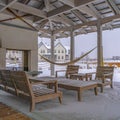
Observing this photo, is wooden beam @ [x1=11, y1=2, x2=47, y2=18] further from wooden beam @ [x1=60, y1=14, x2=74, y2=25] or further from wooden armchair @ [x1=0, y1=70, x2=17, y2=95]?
wooden armchair @ [x1=0, y1=70, x2=17, y2=95]

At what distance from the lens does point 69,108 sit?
10.3ft

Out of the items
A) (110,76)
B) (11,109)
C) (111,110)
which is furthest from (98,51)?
(11,109)

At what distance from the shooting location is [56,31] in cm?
854

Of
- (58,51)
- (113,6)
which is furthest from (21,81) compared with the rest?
(58,51)

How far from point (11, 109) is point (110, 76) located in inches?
128

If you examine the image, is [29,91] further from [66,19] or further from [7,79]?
[66,19]

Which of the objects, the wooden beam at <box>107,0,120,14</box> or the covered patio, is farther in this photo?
the wooden beam at <box>107,0,120,14</box>

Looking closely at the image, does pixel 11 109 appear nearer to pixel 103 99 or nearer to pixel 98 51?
pixel 103 99

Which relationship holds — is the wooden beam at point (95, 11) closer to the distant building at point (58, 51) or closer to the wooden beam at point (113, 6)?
the wooden beam at point (113, 6)

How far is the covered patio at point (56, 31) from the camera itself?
9.67ft

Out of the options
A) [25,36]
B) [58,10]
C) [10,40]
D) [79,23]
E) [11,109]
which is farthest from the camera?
[79,23]

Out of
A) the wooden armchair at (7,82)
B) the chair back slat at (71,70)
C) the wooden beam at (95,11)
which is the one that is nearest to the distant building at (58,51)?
the chair back slat at (71,70)

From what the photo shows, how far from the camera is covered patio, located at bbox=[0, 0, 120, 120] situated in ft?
9.67

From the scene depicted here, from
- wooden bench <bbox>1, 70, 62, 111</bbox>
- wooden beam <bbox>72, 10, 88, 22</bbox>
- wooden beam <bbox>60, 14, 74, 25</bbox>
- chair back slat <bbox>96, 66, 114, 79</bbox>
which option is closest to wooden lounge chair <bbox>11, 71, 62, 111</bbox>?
wooden bench <bbox>1, 70, 62, 111</bbox>
